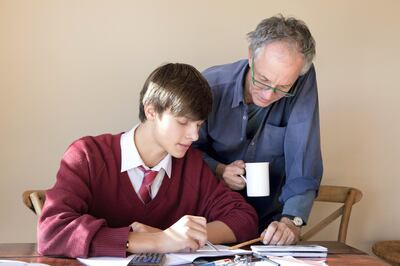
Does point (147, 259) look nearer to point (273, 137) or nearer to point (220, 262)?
point (220, 262)

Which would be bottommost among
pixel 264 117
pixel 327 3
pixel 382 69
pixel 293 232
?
pixel 293 232

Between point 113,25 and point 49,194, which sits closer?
point 49,194

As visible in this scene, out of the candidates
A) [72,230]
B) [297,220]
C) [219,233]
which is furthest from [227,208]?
[72,230]

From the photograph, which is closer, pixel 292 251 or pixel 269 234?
pixel 292 251

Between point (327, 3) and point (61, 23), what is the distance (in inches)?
40.5

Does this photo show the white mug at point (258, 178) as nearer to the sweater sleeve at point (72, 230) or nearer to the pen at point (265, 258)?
the pen at point (265, 258)

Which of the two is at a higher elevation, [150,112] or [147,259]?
[150,112]

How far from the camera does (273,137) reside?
1520 millimetres

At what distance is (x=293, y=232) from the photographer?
1319 millimetres

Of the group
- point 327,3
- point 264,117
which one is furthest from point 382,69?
point 264,117

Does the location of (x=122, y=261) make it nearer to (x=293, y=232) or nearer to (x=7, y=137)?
(x=293, y=232)

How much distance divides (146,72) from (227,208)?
716 mm

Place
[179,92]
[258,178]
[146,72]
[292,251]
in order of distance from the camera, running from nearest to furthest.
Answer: [292,251] → [179,92] → [258,178] → [146,72]

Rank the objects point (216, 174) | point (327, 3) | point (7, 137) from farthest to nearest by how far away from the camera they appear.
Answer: point (327, 3), point (7, 137), point (216, 174)
